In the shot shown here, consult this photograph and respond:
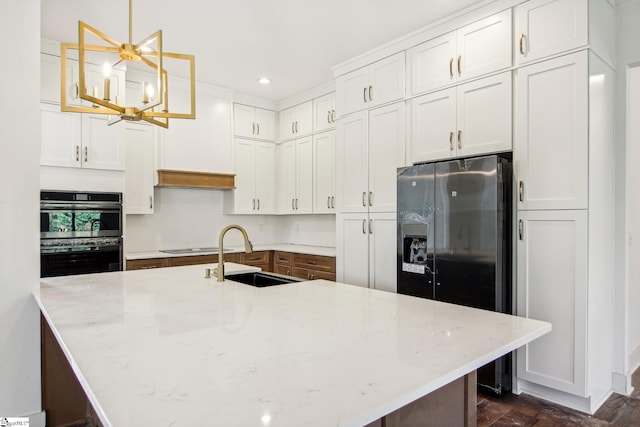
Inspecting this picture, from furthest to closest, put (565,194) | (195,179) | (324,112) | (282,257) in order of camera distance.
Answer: (282,257) < (324,112) < (195,179) < (565,194)

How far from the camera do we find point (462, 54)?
2928 millimetres

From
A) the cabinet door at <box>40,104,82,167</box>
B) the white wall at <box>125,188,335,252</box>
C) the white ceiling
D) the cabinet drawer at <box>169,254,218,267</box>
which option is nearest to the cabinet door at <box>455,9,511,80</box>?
the white ceiling

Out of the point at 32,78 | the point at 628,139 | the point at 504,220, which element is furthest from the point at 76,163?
the point at 628,139

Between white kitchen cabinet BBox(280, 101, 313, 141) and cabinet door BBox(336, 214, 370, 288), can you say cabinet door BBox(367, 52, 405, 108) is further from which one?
white kitchen cabinet BBox(280, 101, 313, 141)

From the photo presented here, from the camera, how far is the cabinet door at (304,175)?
193 inches

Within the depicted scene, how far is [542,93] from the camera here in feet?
8.21

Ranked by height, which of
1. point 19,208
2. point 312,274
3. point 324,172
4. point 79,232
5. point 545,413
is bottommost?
point 545,413

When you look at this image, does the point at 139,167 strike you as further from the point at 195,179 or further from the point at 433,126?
the point at 433,126

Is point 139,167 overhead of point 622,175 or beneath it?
overhead

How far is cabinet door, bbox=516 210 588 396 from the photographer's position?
2361 mm

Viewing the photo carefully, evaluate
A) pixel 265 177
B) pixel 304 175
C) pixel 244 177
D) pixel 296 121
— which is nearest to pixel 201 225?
pixel 244 177

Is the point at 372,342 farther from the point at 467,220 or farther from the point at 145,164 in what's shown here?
the point at 145,164

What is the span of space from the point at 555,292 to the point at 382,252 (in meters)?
1.41

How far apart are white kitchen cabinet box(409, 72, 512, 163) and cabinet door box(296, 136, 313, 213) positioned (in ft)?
6.14
